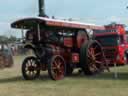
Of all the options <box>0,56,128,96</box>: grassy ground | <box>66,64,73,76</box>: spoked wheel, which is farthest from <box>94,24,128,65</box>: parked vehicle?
<box>0,56,128,96</box>: grassy ground

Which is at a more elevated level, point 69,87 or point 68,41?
point 68,41

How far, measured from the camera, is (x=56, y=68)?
19.1m

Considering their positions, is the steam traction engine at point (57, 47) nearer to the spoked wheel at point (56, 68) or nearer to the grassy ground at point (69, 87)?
the spoked wheel at point (56, 68)

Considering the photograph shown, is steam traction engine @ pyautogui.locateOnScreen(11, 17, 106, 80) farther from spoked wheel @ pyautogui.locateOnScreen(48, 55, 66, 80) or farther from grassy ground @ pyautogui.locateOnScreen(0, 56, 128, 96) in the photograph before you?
grassy ground @ pyautogui.locateOnScreen(0, 56, 128, 96)

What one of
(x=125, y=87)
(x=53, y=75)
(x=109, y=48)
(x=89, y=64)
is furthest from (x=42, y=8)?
(x=125, y=87)

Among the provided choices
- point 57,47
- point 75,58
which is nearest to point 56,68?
point 57,47

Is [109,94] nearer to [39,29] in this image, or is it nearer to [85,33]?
[39,29]

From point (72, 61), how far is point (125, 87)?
5.09 m

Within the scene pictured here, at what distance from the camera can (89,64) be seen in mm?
21172

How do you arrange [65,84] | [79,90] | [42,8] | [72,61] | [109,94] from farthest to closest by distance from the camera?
1. [42,8]
2. [72,61]
3. [65,84]
4. [79,90]
5. [109,94]

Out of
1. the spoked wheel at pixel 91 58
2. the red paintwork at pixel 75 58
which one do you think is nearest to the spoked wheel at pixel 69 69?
the red paintwork at pixel 75 58

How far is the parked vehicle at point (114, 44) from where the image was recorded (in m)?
26.8

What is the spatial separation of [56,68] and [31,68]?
1.41 m

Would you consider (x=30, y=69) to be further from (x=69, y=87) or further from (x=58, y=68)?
(x=69, y=87)
